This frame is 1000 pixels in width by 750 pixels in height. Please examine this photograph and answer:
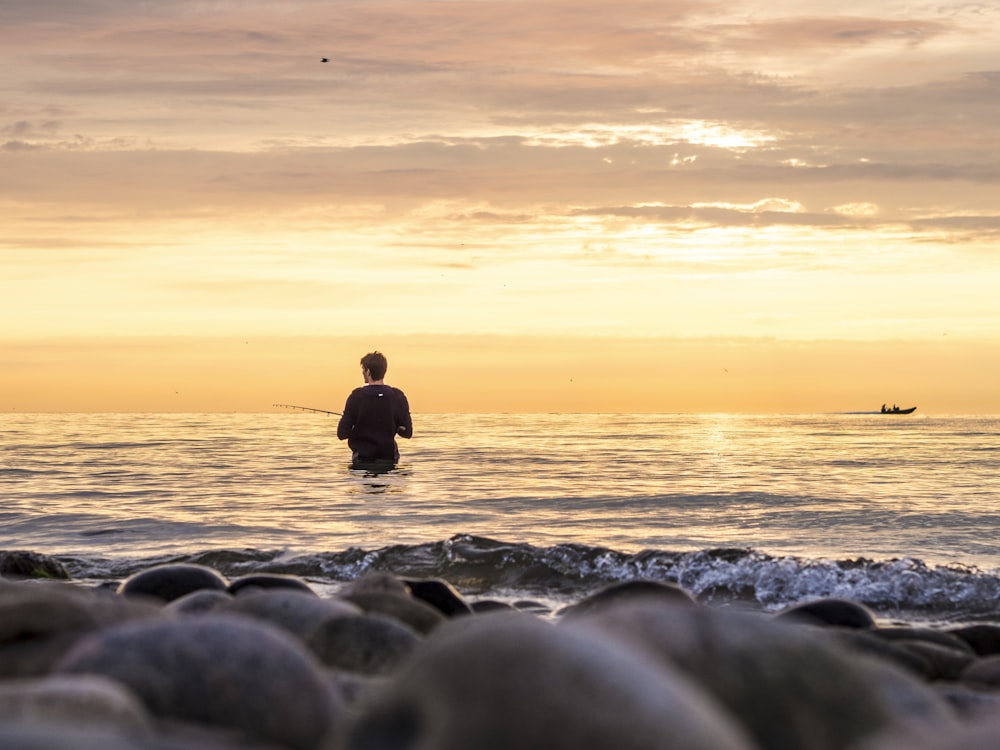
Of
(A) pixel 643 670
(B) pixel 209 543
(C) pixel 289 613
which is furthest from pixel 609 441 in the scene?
(A) pixel 643 670

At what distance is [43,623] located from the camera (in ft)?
12.0

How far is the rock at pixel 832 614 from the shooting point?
19.0ft

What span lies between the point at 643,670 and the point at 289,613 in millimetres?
2510

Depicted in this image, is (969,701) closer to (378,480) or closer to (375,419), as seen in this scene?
(375,419)

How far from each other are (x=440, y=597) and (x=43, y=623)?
2.81 m

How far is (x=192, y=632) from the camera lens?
2.96 meters

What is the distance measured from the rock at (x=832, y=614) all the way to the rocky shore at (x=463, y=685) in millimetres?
1332

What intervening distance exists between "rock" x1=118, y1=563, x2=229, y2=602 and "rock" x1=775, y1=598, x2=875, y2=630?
120 inches

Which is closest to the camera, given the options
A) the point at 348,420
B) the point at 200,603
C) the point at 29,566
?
the point at 200,603

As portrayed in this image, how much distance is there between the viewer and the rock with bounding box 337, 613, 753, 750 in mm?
2062

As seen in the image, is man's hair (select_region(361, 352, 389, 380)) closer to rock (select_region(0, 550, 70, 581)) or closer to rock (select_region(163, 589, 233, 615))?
rock (select_region(0, 550, 70, 581))

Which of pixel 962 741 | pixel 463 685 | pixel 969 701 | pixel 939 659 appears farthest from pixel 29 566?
pixel 962 741

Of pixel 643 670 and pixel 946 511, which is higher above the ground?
pixel 643 670

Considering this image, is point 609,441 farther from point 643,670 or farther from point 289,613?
point 643,670
